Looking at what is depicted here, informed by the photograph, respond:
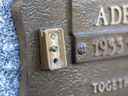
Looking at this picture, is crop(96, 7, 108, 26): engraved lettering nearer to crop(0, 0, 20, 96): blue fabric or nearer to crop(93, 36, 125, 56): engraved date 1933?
crop(93, 36, 125, 56): engraved date 1933

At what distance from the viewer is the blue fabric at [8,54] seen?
1.13 meters

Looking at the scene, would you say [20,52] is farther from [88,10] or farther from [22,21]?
[88,10]

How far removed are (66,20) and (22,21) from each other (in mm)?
140

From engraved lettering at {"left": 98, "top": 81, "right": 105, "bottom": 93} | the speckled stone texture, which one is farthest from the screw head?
engraved lettering at {"left": 98, "top": 81, "right": 105, "bottom": 93}

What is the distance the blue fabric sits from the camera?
1126 millimetres

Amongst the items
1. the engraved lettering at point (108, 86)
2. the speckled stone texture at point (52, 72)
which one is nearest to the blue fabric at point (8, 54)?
the speckled stone texture at point (52, 72)

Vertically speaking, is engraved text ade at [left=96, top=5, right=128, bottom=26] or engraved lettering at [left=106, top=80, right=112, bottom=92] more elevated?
engraved text ade at [left=96, top=5, right=128, bottom=26]

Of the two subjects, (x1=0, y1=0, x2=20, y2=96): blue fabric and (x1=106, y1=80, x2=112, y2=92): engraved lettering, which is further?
(x1=106, y1=80, x2=112, y2=92): engraved lettering

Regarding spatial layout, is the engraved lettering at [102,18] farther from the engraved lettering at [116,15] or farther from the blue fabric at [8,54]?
the blue fabric at [8,54]

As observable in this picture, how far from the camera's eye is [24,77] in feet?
3.73

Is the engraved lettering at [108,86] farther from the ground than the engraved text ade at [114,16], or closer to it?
closer to it

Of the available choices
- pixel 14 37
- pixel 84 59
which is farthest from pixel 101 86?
pixel 14 37

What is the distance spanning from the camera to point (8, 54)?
1148mm

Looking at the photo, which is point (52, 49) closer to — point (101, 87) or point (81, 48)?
point (81, 48)
